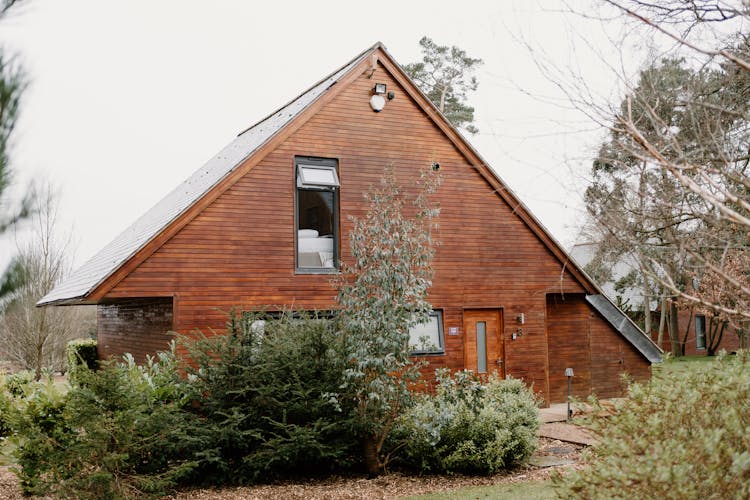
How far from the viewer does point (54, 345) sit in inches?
944


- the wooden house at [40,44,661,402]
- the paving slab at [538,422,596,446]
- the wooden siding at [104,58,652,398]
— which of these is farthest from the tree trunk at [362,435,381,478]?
the wooden siding at [104,58,652,398]

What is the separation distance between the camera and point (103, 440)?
748cm

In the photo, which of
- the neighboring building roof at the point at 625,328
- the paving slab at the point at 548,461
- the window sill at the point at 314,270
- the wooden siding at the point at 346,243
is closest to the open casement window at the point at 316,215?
the window sill at the point at 314,270

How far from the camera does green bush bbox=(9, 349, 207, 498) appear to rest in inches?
293

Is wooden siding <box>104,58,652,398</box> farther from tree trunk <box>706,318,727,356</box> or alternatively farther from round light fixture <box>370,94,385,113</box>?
tree trunk <box>706,318,727,356</box>

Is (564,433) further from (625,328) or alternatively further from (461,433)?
(625,328)

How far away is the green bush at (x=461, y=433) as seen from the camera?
902 cm

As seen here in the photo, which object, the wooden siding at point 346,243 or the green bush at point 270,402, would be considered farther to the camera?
the wooden siding at point 346,243

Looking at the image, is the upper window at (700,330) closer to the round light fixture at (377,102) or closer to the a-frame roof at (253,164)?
the a-frame roof at (253,164)

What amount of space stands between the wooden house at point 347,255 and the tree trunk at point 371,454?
2848 mm

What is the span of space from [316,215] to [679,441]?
9596 mm

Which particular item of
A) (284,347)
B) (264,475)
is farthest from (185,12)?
(264,475)

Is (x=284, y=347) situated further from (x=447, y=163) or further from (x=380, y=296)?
(x=447, y=163)

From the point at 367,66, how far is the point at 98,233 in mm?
20251
